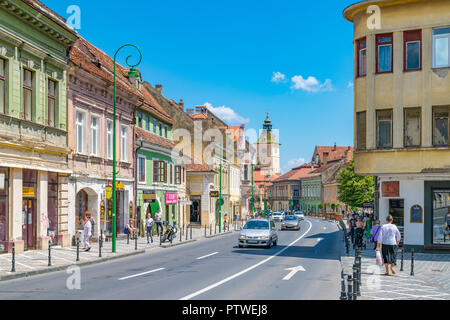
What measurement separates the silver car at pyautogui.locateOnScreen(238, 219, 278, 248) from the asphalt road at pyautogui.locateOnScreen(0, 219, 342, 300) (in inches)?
191

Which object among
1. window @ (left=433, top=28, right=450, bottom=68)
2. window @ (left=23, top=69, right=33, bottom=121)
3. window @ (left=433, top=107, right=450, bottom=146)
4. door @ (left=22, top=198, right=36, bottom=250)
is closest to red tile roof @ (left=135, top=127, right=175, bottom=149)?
window @ (left=23, top=69, right=33, bottom=121)

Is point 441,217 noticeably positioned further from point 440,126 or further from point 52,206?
point 52,206

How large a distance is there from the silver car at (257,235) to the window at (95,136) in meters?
9.49

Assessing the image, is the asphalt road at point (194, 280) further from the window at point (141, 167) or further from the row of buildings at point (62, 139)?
the window at point (141, 167)

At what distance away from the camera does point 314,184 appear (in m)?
142

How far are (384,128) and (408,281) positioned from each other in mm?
11430

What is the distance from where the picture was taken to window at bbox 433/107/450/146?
26062 millimetres

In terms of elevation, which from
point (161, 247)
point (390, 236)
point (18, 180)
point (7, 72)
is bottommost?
point (161, 247)

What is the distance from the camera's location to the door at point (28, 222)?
2586 centimetres

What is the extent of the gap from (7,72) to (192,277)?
12630 millimetres

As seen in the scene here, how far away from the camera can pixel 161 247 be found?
32.3 metres
